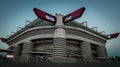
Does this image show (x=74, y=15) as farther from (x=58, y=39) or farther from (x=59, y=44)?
(x=59, y=44)

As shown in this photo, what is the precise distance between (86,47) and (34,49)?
1970 centimetres

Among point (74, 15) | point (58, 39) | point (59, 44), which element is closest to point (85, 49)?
point (59, 44)

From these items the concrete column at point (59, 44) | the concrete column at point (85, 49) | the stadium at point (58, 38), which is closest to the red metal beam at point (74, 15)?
the stadium at point (58, 38)

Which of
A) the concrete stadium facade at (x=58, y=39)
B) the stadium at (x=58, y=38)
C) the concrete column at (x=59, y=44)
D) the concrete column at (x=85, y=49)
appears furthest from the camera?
the concrete column at (x=85, y=49)

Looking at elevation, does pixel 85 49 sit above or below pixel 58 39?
below

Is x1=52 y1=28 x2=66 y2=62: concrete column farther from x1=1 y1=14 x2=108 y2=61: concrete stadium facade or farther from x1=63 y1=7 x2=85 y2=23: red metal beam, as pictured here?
x1=63 y1=7 x2=85 y2=23: red metal beam

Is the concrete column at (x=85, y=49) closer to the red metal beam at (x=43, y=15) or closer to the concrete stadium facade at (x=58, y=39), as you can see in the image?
the concrete stadium facade at (x=58, y=39)

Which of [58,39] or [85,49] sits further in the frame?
[85,49]

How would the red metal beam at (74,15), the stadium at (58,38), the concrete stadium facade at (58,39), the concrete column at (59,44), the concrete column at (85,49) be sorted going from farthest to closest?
the concrete column at (85,49) → the concrete stadium facade at (58,39) → the stadium at (58,38) → the concrete column at (59,44) → the red metal beam at (74,15)

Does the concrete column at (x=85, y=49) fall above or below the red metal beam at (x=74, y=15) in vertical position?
A: below

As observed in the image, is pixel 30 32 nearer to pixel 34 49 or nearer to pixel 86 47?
pixel 34 49

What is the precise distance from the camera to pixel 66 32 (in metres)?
40.7

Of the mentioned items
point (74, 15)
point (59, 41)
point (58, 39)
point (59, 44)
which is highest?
point (74, 15)

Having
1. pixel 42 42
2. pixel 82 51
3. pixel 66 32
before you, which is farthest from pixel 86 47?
pixel 42 42
